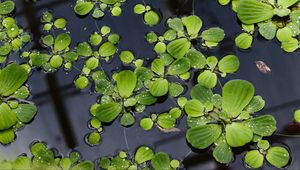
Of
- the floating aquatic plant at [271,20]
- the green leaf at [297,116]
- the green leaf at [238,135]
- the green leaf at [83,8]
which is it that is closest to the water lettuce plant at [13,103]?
the green leaf at [83,8]

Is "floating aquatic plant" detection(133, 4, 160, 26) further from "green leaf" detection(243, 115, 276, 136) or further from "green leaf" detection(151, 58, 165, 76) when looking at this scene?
"green leaf" detection(243, 115, 276, 136)

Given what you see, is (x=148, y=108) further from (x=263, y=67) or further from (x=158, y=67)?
(x=263, y=67)

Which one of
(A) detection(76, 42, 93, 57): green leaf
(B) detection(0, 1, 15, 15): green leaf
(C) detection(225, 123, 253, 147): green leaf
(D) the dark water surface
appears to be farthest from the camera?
(B) detection(0, 1, 15, 15): green leaf

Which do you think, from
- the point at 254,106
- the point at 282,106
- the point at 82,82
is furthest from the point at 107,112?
the point at 282,106

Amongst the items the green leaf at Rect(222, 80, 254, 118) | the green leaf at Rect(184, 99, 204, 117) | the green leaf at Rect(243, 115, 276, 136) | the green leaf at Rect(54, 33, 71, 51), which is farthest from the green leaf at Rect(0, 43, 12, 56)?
the green leaf at Rect(243, 115, 276, 136)

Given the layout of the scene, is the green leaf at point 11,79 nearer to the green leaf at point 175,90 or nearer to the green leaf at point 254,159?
Result: the green leaf at point 175,90

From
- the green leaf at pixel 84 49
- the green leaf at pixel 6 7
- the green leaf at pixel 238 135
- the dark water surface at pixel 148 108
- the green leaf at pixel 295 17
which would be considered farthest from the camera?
the green leaf at pixel 6 7
